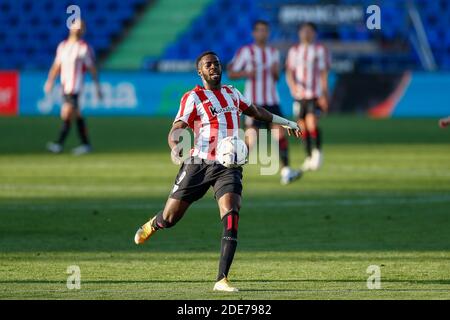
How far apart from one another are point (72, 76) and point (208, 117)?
12561mm

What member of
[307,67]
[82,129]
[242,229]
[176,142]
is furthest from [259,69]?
[176,142]

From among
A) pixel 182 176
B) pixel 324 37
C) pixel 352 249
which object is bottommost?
pixel 352 249

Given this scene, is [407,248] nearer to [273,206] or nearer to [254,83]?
[273,206]

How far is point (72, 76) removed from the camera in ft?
70.6

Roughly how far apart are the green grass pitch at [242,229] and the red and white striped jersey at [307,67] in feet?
4.42

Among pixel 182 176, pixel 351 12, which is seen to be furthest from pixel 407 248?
pixel 351 12

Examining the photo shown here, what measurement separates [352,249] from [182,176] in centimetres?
237

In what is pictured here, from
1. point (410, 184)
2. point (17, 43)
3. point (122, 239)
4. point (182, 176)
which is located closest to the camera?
point (182, 176)

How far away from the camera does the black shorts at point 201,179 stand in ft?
29.9

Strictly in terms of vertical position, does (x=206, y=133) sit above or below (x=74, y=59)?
below

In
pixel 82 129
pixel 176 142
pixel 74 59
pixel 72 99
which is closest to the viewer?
pixel 176 142

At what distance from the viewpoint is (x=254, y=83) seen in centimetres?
1750

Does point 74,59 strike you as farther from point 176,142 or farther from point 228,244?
point 228,244

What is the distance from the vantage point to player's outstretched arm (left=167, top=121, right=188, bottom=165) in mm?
8773
